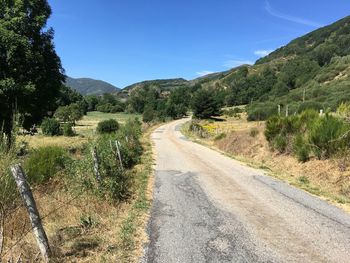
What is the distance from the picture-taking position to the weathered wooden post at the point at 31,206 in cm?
495

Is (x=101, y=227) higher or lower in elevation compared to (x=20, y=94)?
lower

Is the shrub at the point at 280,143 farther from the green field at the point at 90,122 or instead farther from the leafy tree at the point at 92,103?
the leafy tree at the point at 92,103

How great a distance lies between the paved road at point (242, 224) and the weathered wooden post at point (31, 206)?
1.50m

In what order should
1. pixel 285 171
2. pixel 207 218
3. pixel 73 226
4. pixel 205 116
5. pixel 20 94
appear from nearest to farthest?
pixel 73 226 < pixel 207 218 < pixel 285 171 < pixel 20 94 < pixel 205 116

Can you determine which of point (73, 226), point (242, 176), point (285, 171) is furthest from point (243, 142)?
point (73, 226)

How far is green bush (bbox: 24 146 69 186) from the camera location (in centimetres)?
1026

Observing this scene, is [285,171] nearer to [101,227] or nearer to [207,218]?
[207,218]

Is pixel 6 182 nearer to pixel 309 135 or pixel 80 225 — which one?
pixel 80 225

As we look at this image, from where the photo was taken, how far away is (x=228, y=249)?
20.1ft

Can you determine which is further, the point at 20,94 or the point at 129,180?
the point at 20,94

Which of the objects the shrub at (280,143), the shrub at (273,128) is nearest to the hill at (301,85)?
the shrub at (273,128)

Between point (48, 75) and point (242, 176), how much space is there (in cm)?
1492

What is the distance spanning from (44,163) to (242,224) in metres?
6.27

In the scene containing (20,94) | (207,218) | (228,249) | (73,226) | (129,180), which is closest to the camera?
(228,249)
